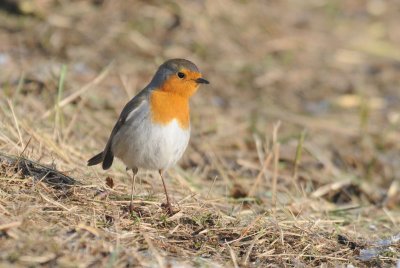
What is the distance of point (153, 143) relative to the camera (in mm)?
4984

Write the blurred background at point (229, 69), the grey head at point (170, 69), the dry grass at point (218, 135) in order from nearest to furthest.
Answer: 1. the dry grass at point (218, 135)
2. the grey head at point (170, 69)
3. the blurred background at point (229, 69)

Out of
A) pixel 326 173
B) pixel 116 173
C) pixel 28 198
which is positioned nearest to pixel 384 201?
pixel 326 173

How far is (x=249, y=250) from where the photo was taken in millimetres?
4574

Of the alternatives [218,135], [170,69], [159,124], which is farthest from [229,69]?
[159,124]

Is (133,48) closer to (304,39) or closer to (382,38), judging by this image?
(304,39)

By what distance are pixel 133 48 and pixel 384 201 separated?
13.9ft

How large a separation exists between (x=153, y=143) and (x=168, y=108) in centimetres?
28

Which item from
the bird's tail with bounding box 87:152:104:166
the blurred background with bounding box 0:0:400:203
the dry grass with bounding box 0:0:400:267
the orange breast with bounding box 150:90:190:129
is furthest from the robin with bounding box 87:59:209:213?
the blurred background with bounding box 0:0:400:203

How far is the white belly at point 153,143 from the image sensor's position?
498cm

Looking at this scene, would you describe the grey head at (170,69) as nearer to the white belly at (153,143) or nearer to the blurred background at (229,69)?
the white belly at (153,143)

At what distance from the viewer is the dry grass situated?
180 inches

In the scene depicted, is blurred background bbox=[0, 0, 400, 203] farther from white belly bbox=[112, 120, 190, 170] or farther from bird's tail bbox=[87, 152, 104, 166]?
Result: white belly bbox=[112, 120, 190, 170]

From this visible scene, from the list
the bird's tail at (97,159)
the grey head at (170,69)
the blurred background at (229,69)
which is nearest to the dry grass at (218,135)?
the blurred background at (229,69)

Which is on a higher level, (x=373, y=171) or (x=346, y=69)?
(x=346, y=69)
